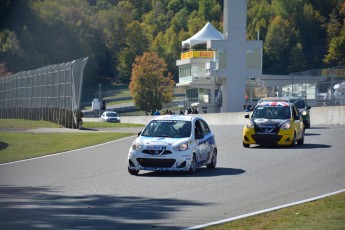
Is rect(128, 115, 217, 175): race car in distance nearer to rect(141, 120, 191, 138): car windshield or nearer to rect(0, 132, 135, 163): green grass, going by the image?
rect(141, 120, 191, 138): car windshield

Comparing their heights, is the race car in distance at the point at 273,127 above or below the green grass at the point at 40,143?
above

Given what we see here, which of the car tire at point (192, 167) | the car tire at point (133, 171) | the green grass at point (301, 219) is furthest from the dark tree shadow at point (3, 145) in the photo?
the green grass at point (301, 219)

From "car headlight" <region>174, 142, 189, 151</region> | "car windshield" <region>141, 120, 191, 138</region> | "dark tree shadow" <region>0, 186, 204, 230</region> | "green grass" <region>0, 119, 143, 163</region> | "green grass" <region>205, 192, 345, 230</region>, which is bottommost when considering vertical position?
"green grass" <region>0, 119, 143, 163</region>

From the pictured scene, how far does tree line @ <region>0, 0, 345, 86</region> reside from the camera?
372 ft

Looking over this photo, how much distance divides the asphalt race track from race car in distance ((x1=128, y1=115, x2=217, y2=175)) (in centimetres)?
32

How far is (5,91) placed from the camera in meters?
66.1

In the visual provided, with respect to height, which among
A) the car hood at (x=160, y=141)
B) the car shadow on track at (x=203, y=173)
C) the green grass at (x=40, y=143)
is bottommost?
the green grass at (x=40, y=143)

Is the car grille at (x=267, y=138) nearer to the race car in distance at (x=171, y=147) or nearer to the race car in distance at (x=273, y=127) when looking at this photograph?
the race car in distance at (x=273, y=127)

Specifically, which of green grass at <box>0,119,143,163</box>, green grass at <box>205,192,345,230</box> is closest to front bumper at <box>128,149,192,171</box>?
green grass at <box>205,192,345,230</box>

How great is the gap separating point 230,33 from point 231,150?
6323 cm

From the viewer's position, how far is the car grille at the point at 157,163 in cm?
1902

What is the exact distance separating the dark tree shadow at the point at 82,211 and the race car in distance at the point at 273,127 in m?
11.8

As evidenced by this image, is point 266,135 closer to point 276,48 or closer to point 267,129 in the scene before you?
point 267,129

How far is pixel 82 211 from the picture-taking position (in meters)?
13.1
